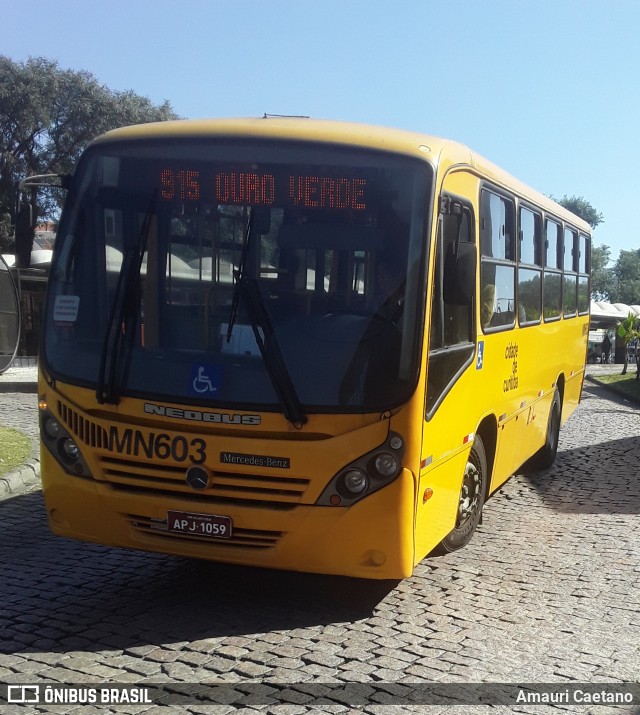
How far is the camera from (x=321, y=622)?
19.2 feet

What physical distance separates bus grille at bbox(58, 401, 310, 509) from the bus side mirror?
143 centimetres

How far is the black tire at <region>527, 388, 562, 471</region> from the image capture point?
469 inches

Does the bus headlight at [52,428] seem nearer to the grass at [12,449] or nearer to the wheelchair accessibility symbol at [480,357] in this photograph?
the wheelchair accessibility symbol at [480,357]

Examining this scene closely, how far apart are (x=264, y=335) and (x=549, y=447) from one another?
278 inches

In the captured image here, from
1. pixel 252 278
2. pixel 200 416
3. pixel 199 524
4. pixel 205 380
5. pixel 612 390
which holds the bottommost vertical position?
pixel 612 390

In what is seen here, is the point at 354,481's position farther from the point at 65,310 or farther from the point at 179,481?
the point at 65,310

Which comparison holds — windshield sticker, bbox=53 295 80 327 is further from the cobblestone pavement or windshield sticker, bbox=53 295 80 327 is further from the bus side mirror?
the bus side mirror

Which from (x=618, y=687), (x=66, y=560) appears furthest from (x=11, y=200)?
(x=618, y=687)

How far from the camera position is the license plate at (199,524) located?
5.74 meters

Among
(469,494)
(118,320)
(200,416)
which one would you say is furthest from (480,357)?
(118,320)

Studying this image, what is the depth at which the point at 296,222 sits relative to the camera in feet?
19.3

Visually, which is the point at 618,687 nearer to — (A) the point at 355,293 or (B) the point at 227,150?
(A) the point at 355,293

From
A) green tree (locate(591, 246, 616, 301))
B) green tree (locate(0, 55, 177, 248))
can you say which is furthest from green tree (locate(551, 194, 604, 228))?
green tree (locate(0, 55, 177, 248))

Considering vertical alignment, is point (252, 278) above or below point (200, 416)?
above
